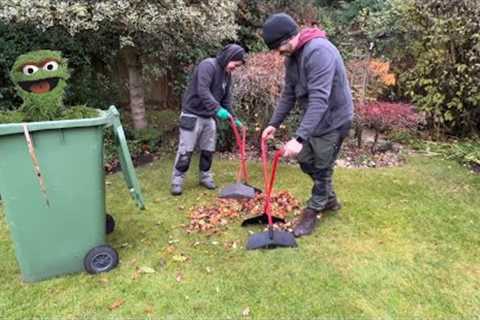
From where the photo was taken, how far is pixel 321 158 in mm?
3129

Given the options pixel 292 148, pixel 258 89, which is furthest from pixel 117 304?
pixel 258 89

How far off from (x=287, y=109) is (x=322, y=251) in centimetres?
112

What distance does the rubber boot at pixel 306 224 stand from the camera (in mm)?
3251

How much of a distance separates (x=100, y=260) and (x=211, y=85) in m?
1.91

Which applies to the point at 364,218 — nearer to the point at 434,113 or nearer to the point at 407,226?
the point at 407,226

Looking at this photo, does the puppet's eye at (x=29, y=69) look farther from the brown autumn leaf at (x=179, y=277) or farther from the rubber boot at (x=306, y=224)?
the rubber boot at (x=306, y=224)

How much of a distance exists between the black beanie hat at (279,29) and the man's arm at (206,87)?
114cm

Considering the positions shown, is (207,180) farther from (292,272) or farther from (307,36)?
(307,36)

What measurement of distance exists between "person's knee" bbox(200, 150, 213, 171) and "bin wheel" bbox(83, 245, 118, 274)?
66.5 inches

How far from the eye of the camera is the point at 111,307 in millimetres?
2465

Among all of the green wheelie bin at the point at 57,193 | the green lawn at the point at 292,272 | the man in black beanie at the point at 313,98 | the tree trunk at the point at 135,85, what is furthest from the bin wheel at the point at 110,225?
the tree trunk at the point at 135,85

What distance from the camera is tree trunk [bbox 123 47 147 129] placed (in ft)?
18.5

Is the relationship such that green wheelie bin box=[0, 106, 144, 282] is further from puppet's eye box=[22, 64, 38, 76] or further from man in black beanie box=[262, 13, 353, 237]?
man in black beanie box=[262, 13, 353, 237]

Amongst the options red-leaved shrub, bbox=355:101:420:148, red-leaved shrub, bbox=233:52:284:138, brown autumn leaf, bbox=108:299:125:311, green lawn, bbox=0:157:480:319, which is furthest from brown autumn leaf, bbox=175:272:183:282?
red-leaved shrub, bbox=355:101:420:148
